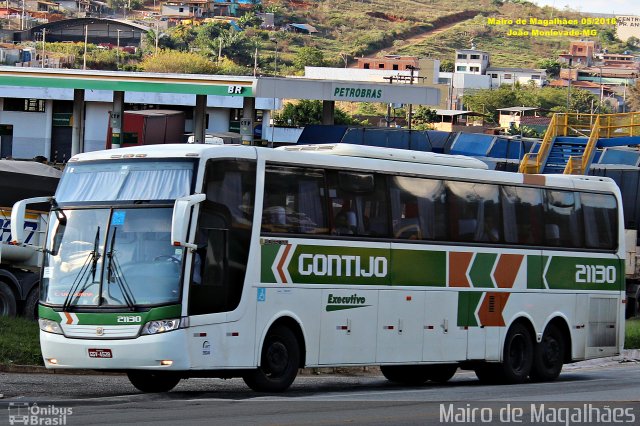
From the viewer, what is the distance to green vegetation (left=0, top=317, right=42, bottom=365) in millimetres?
19906

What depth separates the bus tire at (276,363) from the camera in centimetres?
1689

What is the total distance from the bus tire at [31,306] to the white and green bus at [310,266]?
9.16 m

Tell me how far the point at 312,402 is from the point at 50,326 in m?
3.69

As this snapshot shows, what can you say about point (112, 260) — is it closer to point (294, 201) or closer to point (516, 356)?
point (294, 201)

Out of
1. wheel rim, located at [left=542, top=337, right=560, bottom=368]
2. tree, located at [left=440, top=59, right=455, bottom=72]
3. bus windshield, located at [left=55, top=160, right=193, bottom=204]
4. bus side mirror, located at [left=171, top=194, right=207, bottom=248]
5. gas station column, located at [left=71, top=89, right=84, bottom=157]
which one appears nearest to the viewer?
bus side mirror, located at [left=171, top=194, right=207, bottom=248]

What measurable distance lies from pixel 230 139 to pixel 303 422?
39329 millimetres

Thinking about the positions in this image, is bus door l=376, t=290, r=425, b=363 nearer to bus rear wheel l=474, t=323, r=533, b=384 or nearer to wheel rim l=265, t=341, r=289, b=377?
wheel rim l=265, t=341, r=289, b=377

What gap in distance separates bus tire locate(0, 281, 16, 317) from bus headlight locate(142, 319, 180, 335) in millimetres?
11453

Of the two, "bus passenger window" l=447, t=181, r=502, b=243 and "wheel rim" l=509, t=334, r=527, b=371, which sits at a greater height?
"bus passenger window" l=447, t=181, r=502, b=243

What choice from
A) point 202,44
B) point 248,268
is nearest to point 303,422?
point 248,268

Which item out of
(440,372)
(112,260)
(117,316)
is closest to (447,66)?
(440,372)

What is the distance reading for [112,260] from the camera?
15820mm

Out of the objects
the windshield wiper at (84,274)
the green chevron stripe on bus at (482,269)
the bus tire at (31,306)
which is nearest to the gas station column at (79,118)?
the bus tire at (31,306)

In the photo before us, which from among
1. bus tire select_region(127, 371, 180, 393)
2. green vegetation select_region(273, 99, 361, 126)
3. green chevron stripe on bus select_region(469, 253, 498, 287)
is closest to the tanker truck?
bus tire select_region(127, 371, 180, 393)
